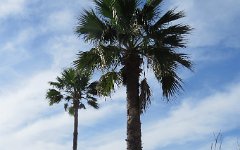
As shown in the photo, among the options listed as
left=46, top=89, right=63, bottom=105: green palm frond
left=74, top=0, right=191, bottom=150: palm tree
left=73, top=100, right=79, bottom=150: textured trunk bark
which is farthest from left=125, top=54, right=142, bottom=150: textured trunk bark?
left=46, top=89, right=63, bottom=105: green palm frond

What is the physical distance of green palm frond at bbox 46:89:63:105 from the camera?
111 feet

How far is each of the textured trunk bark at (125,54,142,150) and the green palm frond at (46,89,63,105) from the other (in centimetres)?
1787

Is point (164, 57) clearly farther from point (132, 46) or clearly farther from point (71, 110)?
point (71, 110)

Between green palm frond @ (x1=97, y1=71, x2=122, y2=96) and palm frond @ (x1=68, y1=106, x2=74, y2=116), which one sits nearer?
green palm frond @ (x1=97, y1=71, x2=122, y2=96)

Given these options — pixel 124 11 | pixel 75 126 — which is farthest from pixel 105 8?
pixel 75 126

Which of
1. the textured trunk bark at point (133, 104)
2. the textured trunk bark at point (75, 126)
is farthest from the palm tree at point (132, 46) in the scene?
the textured trunk bark at point (75, 126)

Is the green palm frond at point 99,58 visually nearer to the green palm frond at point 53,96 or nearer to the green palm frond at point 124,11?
the green palm frond at point 124,11

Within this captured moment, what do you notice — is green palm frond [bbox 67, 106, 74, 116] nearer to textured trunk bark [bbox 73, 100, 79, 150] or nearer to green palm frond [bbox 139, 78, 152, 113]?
textured trunk bark [bbox 73, 100, 79, 150]

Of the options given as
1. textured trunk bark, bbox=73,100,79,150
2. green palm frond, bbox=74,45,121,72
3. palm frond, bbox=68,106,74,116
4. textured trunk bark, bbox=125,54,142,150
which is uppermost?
palm frond, bbox=68,106,74,116

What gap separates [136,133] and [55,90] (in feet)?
63.9

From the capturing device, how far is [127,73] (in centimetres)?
1650

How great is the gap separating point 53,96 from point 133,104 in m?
18.6

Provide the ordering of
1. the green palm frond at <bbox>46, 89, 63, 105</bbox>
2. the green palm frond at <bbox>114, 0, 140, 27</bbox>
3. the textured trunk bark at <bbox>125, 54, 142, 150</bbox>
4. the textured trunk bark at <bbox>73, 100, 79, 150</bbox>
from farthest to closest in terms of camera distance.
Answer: the green palm frond at <bbox>46, 89, 63, 105</bbox> < the textured trunk bark at <bbox>73, 100, 79, 150</bbox> < the green palm frond at <bbox>114, 0, 140, 27</bbox> < the textured trunk bark at <bbox>125, 54, 142, 150</bbox>

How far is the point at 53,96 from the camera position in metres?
33.8
